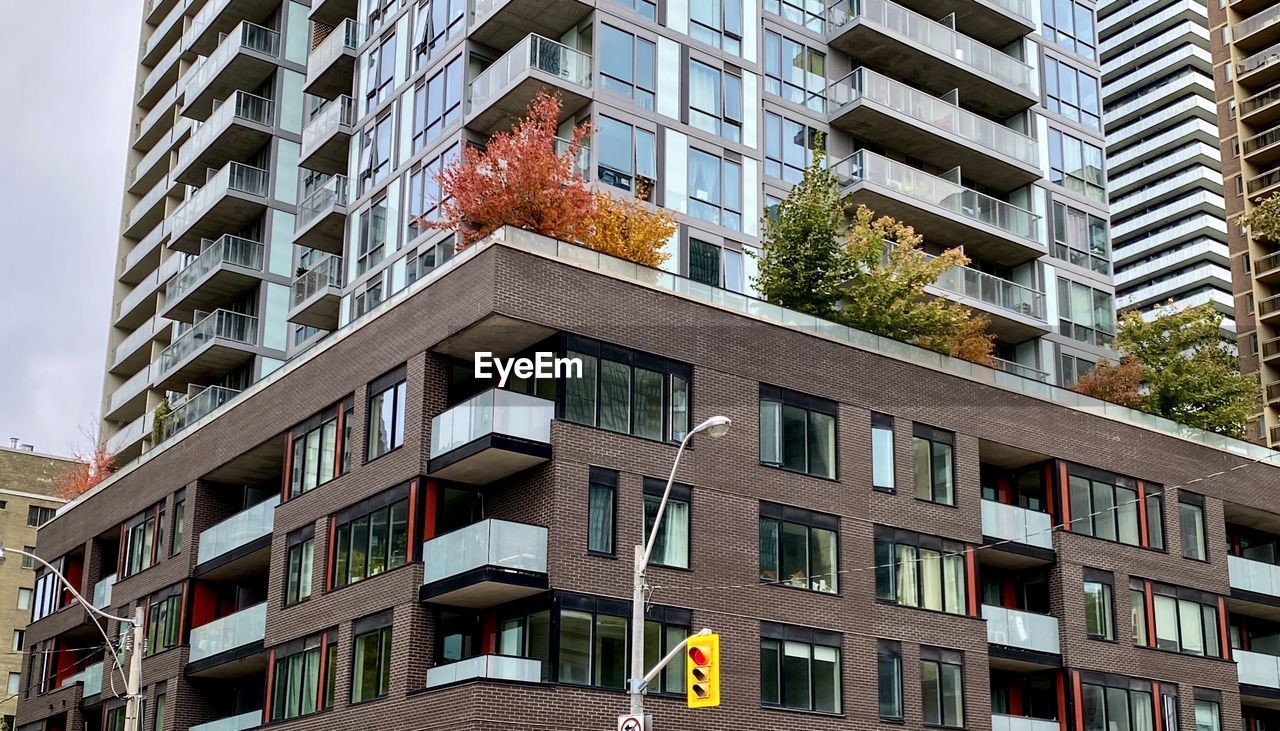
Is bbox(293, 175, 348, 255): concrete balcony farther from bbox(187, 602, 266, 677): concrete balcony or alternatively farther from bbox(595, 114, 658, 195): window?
bbox(187, 602, 266, 677): concrete balcony

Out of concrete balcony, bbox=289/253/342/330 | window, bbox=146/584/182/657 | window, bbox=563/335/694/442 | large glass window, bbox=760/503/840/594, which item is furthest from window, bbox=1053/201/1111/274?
window, bbox=146/584/182/657

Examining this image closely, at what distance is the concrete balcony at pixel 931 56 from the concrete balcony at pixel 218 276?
24727 millimetres

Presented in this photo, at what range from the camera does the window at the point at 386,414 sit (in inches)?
1490

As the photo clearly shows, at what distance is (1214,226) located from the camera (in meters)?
110

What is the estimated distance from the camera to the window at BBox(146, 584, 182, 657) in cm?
4750

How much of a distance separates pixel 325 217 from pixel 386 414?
18.2 metres

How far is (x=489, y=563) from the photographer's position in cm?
3350

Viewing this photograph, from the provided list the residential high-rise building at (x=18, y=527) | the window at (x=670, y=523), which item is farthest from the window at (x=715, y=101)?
the residential high-rise building at (x=18, y=527)

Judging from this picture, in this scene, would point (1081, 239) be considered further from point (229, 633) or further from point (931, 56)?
point (229, 633)

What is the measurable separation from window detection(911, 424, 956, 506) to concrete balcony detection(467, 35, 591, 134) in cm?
1415

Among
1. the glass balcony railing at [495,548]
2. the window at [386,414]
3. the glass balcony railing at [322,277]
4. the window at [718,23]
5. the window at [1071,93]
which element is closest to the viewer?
the glass balcony railing at [495,548]

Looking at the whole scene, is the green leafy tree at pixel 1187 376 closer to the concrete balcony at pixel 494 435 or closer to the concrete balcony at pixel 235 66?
the concrete balcony at pixel 494 435

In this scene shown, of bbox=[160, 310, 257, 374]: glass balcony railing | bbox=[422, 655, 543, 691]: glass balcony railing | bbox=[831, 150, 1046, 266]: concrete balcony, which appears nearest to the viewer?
bbox=[422, 655, 543, 691]: glass balcony railing

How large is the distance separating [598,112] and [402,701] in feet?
63.3
